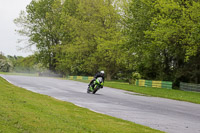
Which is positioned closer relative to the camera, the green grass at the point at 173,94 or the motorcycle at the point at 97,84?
the motorcycle at the point at 97,84

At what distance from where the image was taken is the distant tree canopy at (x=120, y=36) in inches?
1294

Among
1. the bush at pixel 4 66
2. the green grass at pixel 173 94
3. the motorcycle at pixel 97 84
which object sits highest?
the bush at pixel 4 66

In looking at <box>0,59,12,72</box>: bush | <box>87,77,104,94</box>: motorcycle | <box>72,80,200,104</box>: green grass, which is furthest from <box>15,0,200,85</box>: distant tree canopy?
<box>0,59,12,72</box>: bush

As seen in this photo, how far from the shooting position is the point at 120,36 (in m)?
50.5

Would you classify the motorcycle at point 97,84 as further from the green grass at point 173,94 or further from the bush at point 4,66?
the bush at point 4,66

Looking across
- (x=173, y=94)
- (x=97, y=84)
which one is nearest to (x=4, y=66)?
(x=173, y=94)

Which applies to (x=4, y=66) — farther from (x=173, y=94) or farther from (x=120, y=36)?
(x=173, y=94)

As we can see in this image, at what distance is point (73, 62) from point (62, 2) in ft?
53.8

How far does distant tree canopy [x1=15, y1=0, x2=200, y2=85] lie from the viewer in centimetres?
3288

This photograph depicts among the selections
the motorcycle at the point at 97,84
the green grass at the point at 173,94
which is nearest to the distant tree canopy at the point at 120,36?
the green grass at the point at 173,94

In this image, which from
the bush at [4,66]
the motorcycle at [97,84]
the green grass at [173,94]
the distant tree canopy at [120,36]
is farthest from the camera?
the bush at [4,66]

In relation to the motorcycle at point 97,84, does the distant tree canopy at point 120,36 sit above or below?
above

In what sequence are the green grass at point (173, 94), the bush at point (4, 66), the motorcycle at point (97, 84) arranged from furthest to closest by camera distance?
the bush at point (4, 66) < the green grass at point (173, 94) < the motorcycle at point (97, 84)

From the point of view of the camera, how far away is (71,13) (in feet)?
218
